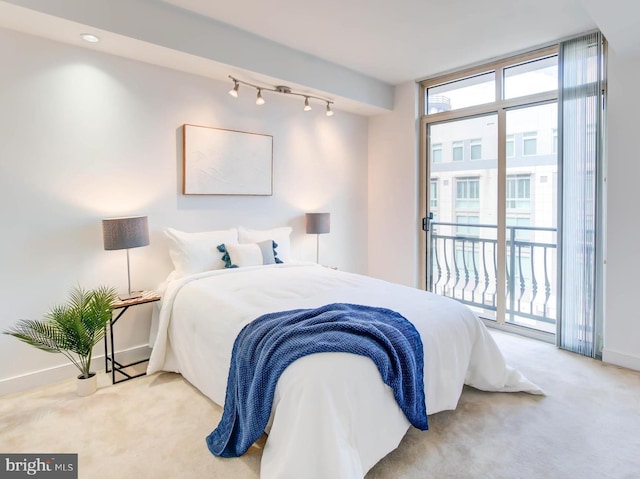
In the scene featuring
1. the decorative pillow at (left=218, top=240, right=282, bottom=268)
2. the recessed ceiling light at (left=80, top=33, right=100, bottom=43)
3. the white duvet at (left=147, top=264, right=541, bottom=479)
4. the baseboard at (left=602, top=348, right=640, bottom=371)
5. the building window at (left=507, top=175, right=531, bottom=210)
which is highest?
the recessed ceiling light at (left=80, top=33, right=100, bottom=43)

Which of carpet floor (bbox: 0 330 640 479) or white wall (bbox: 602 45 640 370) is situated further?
white wall (bbox: 602 45 640 370)

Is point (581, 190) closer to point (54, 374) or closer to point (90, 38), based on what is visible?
point (90, 38)

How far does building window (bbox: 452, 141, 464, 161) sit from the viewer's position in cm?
414

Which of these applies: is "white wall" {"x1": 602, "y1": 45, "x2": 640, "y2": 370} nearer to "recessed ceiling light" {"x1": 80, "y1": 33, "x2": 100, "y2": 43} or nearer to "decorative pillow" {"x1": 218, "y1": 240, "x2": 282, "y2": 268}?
"decorative pillow" {"x1": 218, "y1": 240, "x2": 282, "y2": 268}

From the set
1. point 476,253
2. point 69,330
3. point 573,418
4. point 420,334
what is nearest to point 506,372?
point 573,418

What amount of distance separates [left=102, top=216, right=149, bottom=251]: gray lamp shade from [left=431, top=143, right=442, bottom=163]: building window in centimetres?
329

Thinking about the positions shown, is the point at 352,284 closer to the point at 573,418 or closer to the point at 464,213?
the point at 573,418

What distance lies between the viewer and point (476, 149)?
4012 millimetres

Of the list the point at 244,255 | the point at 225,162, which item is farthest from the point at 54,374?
the point at 225,162

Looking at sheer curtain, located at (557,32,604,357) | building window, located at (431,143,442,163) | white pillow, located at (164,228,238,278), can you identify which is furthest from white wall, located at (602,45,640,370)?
white pillow, located at (164,228,238,278)

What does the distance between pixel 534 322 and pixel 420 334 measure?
2442 mm

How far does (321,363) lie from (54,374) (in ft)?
7.60

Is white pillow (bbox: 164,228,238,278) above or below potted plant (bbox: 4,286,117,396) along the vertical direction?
above

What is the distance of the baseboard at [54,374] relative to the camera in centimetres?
254
